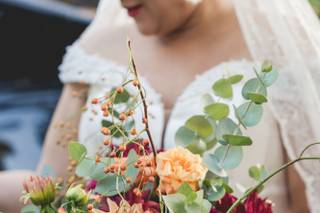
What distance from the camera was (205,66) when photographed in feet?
6.27

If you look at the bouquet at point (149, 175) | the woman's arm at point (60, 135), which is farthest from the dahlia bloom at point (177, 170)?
the woman's arm at point (60, 135)

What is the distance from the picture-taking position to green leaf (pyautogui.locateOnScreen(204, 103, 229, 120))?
1.14m

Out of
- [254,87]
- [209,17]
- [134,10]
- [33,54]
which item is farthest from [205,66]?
[33,54]

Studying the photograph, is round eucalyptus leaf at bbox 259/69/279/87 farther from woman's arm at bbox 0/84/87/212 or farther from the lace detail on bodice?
woman's arm at bbox 0/84/87/212

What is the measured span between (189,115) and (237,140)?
2.41 feet

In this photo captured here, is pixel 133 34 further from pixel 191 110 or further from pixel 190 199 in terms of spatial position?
pixel 190 199

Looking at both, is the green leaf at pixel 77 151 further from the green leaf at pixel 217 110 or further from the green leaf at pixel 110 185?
the green leaf at pixel 217 110

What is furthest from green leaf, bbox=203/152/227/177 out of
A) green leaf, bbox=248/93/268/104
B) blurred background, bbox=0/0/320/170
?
blurred background, bbox=0/0/320/170

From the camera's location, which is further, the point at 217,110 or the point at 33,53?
the point at 33,53

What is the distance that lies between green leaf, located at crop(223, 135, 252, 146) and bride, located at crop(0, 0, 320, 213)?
42cm

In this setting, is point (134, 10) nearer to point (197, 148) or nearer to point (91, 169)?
point (197, 148)

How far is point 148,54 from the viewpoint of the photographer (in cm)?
205

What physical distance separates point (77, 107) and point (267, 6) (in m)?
0.69

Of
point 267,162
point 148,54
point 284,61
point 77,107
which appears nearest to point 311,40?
point 284,61
